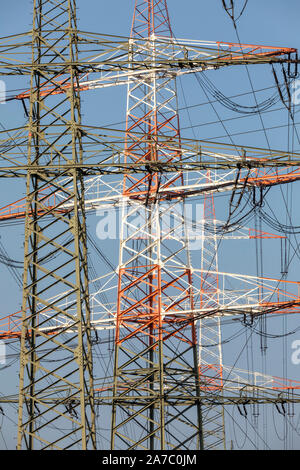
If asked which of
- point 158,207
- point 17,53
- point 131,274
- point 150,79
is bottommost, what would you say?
point 131,274

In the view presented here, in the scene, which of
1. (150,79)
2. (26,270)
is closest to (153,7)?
(150,79)

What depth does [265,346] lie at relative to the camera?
1646 inches

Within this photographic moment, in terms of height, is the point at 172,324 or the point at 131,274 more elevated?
the point at 131,274

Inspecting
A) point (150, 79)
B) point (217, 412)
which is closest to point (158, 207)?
point (150, 79)

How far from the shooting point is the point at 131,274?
3569 centimetres

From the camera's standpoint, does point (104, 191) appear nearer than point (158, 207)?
No

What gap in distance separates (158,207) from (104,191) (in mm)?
4370

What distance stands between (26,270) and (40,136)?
454cm
